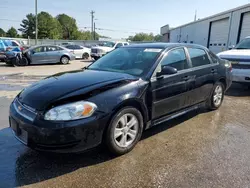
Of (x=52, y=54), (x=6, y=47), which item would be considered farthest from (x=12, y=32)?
(x=52, y=54)

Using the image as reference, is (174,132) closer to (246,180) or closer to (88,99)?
(246,180)

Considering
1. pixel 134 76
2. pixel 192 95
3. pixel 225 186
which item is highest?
pixel 134 76

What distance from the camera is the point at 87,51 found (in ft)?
71.1

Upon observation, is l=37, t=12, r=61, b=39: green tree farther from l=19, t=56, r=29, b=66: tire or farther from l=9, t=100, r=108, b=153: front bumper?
l=9, t=100, r=108, b=153: front bumper

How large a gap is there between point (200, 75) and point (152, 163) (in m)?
2.26

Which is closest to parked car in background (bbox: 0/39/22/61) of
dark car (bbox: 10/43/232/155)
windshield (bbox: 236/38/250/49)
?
dark car (bbox: 10/43/232/155)

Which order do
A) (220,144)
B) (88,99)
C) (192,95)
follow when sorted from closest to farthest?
(88,99), (220,144), (192,95)

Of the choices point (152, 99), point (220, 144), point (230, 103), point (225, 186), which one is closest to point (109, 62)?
point (152, 99)

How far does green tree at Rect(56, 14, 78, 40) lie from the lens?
95.3m

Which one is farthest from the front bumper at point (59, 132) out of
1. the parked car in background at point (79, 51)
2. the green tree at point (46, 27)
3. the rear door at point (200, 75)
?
the green tree at point (46, 27)

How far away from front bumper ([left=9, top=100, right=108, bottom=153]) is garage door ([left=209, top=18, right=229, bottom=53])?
1785 centimetres

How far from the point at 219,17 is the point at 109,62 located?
18458 mm

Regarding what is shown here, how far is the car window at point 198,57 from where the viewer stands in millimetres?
4441

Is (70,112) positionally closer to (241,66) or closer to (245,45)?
(241,66)
